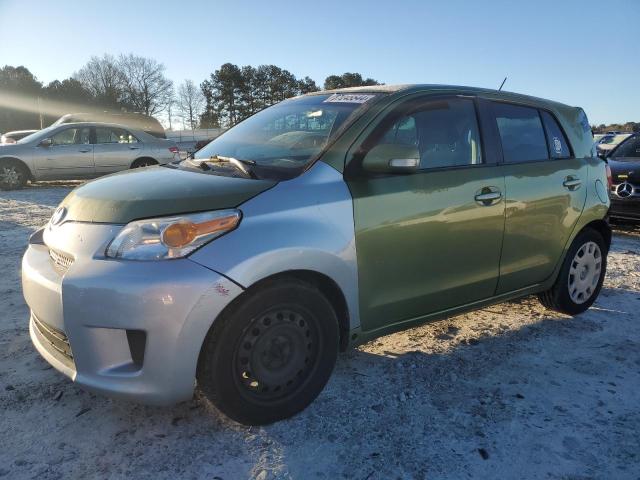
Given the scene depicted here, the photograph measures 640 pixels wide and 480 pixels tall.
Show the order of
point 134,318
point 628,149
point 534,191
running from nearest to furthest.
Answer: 1. point 134,318
2. point 534,191
3. point 628,149

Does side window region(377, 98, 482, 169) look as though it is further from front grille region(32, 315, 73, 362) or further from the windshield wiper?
front grille region(32, 315, 73, 362)

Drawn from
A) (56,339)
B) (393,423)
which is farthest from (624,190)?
(56,339)

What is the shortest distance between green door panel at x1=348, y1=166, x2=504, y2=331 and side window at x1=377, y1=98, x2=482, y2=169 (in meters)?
0.10

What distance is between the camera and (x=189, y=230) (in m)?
2.21

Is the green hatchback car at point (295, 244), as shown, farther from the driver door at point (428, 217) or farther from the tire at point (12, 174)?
the tire at point (12, 174)

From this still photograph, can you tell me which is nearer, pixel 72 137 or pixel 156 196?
pixel 156 196

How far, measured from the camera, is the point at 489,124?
132 inches

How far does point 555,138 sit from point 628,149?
18.6 feet

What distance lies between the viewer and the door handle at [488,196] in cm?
310

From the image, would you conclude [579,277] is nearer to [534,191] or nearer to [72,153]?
[534,191]

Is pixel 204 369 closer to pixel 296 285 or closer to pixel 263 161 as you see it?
pixel 296 285

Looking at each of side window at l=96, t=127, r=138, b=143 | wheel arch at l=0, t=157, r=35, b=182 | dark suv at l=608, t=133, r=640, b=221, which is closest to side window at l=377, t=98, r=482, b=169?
dark suv at l=608, t=133, r=640, b=221

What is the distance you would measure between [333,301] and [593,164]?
2.60 metres

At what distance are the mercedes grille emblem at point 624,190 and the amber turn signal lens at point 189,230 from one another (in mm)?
7091
